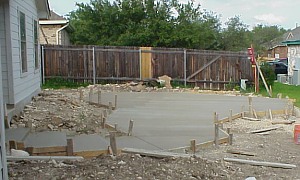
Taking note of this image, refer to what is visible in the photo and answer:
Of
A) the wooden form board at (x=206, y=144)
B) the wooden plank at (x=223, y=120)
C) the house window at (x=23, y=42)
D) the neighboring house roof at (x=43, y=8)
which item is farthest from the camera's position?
the neighboring house roof at (x=43, y=8)

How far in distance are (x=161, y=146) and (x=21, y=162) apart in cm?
256

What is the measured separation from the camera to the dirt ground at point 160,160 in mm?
4305

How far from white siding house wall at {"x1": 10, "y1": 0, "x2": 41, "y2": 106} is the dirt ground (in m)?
0.53

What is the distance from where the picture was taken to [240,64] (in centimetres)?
1906

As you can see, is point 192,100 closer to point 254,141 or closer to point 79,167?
point 254,141

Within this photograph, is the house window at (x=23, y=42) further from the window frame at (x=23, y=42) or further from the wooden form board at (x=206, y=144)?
the wooden form board at (x=206, y=144)

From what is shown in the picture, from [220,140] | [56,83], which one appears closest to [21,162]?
[220,140]

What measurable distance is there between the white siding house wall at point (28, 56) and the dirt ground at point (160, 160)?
53cm

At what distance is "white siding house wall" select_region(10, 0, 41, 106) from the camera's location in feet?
28.8

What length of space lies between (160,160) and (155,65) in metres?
14.3

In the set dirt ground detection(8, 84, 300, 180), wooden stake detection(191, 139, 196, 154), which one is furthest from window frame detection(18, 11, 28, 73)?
wooden stake detection(191, 139, 196, 154)

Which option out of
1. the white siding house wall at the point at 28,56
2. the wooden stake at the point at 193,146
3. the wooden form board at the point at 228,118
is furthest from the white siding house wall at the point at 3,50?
the wooden form board at the point at 228,118

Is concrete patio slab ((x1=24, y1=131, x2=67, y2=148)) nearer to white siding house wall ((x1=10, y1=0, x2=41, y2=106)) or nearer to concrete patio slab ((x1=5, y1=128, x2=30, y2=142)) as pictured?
concrete patio slab ((x1=5, y1=128, x2=30, y2=142))

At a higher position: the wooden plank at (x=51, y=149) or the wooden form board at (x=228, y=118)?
the wooden plank at (x=51, y=149)
